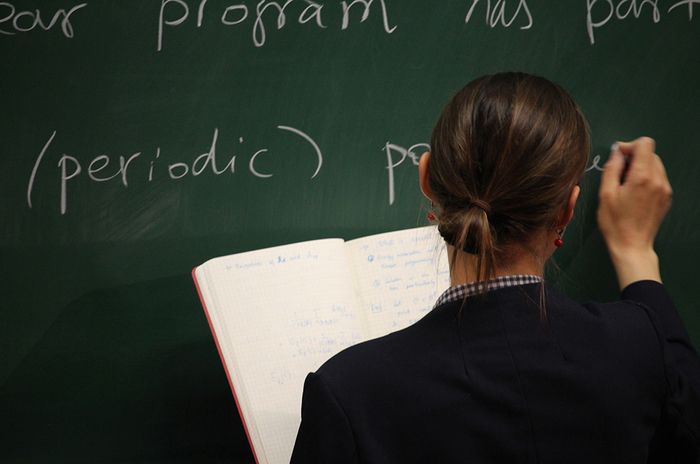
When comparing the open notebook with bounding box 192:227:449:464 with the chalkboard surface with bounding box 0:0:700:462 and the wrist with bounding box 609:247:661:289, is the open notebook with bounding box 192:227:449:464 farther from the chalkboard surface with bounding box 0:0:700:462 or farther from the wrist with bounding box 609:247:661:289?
the wrist with bounding box 609:247:661:289

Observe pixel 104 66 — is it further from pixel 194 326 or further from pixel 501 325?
pixel 501 325

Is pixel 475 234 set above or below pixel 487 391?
above

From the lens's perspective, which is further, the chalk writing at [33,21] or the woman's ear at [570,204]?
the chalk writing at [33,21]

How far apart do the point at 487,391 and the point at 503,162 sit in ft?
0.77

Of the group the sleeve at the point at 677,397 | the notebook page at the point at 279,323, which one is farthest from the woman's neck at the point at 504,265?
the notebook page at the point at 279,323

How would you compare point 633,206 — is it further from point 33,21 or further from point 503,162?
A: point 33,21

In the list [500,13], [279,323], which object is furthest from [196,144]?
[500,13]

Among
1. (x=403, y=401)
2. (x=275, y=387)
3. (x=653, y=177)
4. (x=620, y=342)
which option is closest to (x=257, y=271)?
(x=275, y=387)

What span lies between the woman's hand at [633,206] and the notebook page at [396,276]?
29cm

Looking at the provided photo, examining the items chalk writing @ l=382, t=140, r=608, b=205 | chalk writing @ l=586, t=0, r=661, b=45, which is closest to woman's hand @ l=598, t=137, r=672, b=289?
chalk writing @ l=586, t=0, r=661, b=45

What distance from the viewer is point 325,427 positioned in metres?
0.79

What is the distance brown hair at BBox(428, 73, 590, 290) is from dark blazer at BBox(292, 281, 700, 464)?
0.07m

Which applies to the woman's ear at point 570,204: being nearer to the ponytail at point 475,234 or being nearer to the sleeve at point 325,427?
the ponytail at point 475,234

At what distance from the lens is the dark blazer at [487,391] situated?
78 cm
